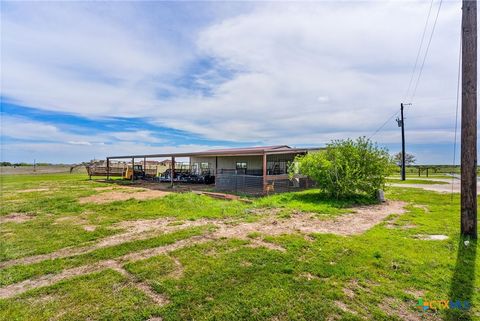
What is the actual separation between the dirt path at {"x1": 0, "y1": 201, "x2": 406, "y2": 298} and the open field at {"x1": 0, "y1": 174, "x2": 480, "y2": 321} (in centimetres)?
3

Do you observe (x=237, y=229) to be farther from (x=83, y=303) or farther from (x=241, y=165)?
(x=241, y=165)

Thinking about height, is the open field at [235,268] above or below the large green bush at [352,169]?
below

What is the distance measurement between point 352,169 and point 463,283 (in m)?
8.27

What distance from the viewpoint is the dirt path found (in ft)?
13.4

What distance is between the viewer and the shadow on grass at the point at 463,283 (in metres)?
2.98

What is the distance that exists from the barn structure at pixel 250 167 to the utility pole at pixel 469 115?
896cm

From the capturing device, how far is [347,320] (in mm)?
2852

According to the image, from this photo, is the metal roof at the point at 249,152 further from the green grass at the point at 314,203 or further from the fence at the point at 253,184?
the green grass at the point at 314,203

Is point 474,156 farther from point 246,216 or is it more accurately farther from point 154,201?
point 154,201

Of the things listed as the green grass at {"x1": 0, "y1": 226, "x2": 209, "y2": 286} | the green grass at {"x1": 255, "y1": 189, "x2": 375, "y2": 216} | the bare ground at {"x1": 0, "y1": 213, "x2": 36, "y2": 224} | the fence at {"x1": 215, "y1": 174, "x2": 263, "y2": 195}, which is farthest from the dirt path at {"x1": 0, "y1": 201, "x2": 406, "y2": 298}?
the fence at {"x1": 215, "y1": 174, "x2": 263, "y2": 195}

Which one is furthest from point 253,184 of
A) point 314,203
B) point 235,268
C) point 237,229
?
point 235,268

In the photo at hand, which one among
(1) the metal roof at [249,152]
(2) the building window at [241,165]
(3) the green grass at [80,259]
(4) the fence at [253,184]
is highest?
(1) the metal roof at [249,152]

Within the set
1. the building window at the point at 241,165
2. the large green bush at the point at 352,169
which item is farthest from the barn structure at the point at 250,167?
the large green bush at the point at 352,169

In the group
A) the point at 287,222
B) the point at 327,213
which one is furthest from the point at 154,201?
the point at 327,213
